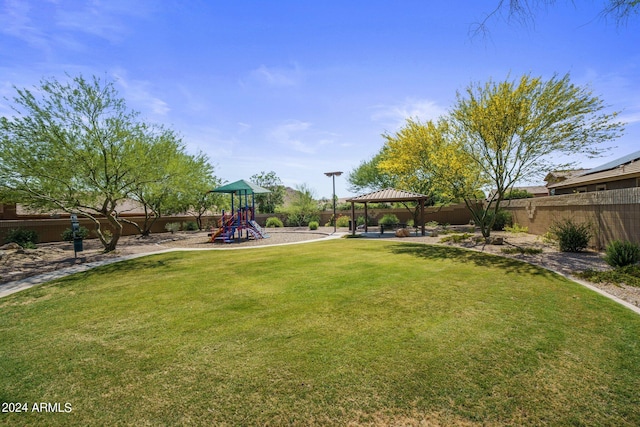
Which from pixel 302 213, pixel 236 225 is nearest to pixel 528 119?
pixel 236 225

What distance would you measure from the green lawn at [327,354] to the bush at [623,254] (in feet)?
7.66

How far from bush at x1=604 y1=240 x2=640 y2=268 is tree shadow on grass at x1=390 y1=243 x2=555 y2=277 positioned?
1.69 metres

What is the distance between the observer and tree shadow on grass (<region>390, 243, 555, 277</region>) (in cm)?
868

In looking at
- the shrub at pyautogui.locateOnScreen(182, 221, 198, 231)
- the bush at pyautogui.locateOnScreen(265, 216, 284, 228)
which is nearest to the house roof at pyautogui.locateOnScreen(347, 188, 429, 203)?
the bush at pyautogui.locateOnScreen(265, 216, 284, 228)

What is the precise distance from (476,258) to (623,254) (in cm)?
362

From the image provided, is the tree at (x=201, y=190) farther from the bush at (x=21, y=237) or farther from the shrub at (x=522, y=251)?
the shrub at (x=522, y=251)

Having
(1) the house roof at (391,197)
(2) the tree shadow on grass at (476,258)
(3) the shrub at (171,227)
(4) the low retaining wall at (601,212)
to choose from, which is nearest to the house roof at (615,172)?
(4) the low retaining wall at (601,212)

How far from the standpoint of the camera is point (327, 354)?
396cm

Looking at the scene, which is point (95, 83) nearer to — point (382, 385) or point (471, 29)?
point (471, 29)

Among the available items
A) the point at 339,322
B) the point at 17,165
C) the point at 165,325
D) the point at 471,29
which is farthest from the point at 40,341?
the point at 17,165

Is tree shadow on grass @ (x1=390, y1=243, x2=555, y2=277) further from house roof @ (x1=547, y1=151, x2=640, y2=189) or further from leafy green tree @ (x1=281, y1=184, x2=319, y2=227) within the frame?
leafy green tree @ (x1=281, y1=184, x2=319, y2=227)

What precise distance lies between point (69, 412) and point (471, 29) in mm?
6356

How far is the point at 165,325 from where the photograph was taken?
5113mm

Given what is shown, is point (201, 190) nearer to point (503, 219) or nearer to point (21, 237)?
point (21, 237)
